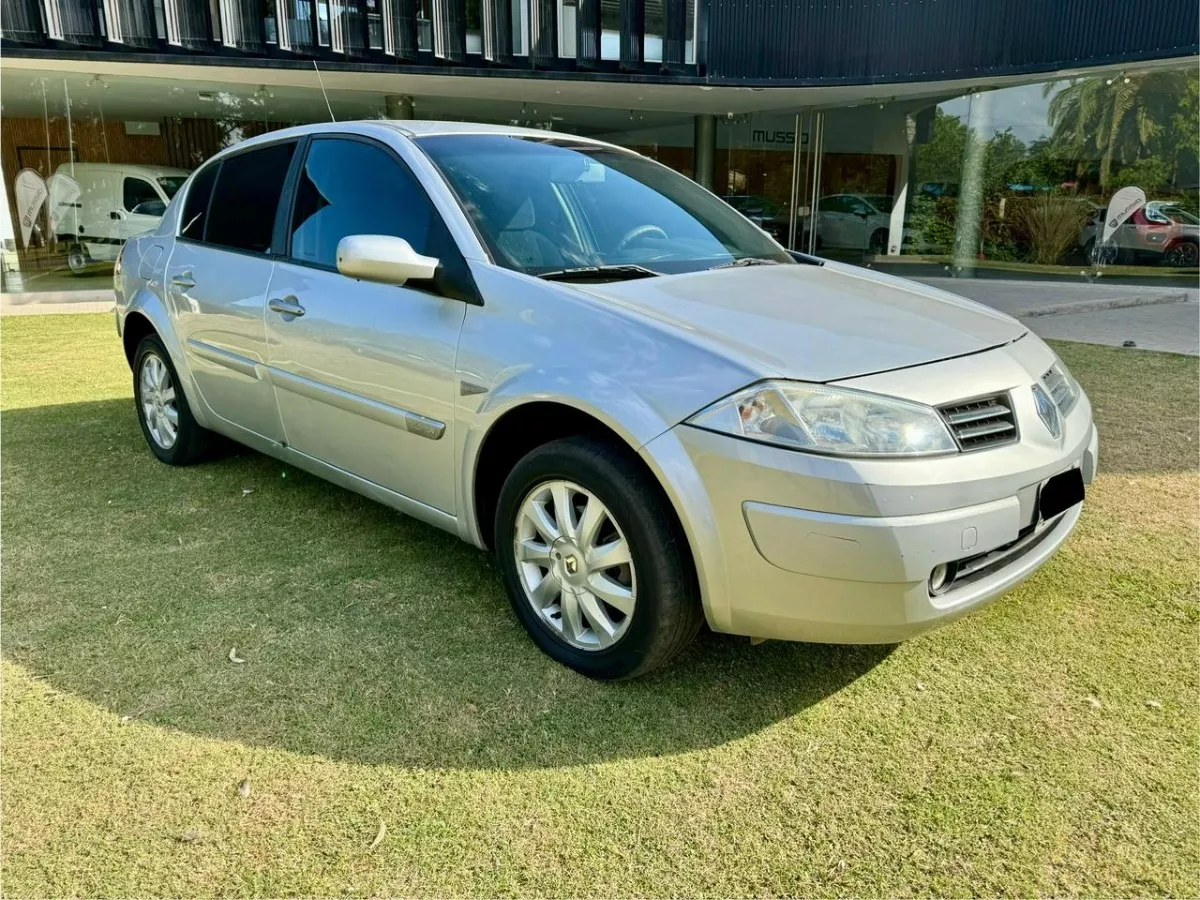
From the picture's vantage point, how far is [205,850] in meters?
2.11

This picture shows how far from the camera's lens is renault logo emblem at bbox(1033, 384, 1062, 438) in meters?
2.66

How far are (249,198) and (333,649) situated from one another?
2.29 m

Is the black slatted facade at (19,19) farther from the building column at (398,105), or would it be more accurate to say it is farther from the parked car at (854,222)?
the parked car at (854,222)

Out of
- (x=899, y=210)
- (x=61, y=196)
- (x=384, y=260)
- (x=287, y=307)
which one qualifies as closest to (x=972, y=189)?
(x=899, y=210)

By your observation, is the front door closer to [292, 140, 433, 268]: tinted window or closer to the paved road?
[292, 140, 433, 268]: tinted window

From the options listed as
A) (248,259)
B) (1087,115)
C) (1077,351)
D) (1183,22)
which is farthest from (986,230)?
(248,259)

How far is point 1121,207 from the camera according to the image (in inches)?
551

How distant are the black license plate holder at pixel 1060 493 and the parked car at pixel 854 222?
50.3ft

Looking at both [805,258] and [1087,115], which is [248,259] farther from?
[1087,115]

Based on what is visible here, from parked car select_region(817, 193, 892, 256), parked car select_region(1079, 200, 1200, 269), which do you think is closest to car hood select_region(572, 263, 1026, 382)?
parked car select_region(1079, 200, 1200, 269)

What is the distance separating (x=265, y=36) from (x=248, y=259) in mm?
10539

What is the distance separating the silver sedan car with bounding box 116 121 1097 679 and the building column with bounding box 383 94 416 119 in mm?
12535

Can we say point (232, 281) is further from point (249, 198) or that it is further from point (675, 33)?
point (675, 33)

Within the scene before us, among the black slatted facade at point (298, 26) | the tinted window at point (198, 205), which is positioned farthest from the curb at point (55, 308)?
the tinted window at point (198, 205)
